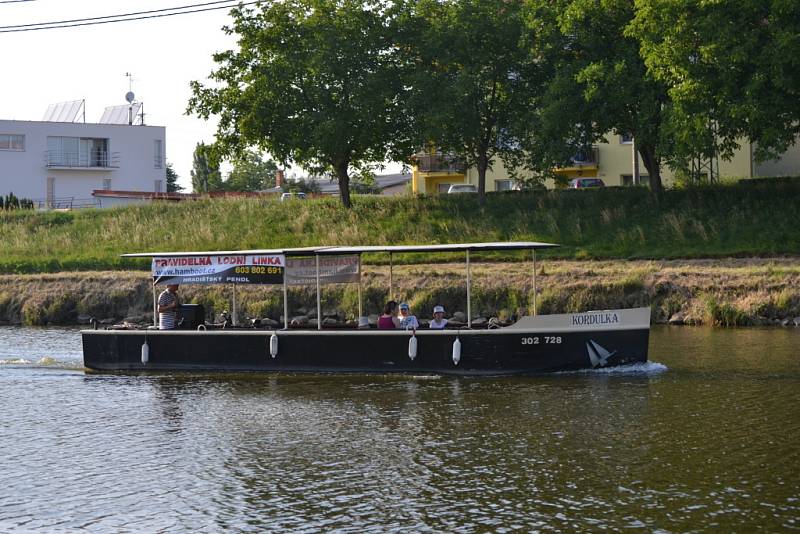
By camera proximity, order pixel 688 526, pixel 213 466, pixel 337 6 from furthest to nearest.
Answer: pixel 337 6, pixel 213 466, pixel 688 526

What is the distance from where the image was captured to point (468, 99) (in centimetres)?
4941

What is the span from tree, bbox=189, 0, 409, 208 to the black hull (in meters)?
23.0

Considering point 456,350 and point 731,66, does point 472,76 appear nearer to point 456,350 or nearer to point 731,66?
point 731,66

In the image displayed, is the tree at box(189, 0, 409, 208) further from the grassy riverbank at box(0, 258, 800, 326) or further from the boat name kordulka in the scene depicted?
the boat name kordulka

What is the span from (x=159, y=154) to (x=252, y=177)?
3604 cm

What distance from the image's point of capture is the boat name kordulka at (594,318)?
967 inches

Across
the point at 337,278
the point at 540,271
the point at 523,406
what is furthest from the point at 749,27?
the point at 523,406

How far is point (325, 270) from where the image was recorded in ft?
90.6

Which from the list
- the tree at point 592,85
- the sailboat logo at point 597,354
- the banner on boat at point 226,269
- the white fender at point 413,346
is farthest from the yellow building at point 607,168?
the white fender at point 413,346

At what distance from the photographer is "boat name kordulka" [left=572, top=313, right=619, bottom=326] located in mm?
24562

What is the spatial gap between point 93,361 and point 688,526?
61.0ft

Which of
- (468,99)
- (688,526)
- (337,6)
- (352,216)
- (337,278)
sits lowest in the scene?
(688,526)

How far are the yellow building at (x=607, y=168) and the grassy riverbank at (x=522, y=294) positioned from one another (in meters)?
9.10

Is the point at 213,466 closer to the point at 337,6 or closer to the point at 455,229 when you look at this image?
the point at 455,229
